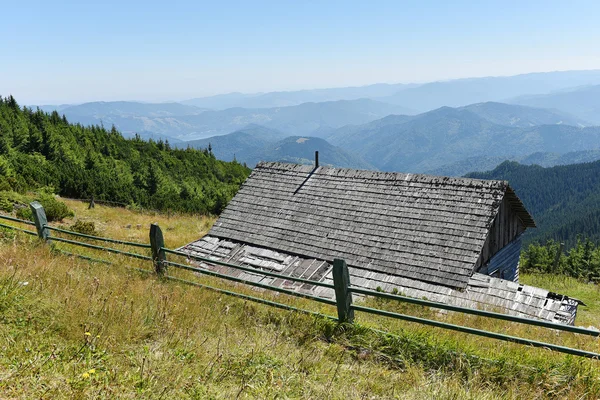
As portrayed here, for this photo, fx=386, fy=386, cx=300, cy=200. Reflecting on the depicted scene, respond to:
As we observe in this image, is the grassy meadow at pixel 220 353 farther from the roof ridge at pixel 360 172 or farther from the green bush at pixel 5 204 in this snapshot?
the green bush at pixel 5 204

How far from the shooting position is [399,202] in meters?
14.5

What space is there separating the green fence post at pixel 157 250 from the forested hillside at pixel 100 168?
18.2m

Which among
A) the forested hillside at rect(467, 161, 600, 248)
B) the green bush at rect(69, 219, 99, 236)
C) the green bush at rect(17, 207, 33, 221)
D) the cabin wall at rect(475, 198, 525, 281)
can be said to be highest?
the green bush at rect(17, 207, 33, 221)

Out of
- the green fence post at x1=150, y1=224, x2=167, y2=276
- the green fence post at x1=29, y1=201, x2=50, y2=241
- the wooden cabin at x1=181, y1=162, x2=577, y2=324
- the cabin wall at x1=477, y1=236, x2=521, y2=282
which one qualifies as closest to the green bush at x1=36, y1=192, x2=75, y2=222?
the wooden cabin at x1=181, y1=162, x2=577, y2=324

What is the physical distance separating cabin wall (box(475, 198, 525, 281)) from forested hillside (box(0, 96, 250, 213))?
2126 centimetres

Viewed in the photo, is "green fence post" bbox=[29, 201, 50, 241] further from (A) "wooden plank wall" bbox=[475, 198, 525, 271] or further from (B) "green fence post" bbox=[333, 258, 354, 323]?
(A) "wooden plank wall" bbox=[475, 198, 525, 271]

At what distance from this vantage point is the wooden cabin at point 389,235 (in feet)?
37.7

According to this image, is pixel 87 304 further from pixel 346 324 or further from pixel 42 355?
pixel 346 324

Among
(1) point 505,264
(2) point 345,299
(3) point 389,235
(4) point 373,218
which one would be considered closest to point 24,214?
(4) point 373,218

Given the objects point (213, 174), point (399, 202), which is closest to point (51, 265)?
point (399, 202)

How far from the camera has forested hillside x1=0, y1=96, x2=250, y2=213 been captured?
88.4ft

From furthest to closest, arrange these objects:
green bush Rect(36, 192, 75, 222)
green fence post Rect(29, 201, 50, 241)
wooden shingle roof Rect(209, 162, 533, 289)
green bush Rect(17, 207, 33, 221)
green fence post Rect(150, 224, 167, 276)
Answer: green bush Rect(36, 192, 75, 222) < green bush Rect(17, 207, 33, 221) < wooden shingle roof Rect(209, 162, 533, 289) < green fence post Rect(29, 201, 50, 241) < green fence post Rect(150, 224, 167, 276)

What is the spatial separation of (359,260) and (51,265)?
928 centimetres

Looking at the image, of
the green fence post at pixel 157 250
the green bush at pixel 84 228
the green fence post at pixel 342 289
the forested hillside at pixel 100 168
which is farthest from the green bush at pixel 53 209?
the green fence post at pixel 342 289
